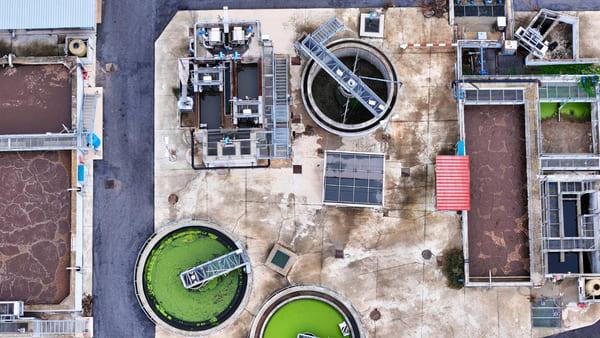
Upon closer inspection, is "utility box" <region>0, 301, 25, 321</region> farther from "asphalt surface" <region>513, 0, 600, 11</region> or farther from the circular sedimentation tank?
"asphalt surface" <region>513, 0, 600, 11</region>

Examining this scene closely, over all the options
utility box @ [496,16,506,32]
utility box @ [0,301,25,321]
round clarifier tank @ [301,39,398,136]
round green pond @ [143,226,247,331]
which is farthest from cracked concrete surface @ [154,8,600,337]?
utility box @ [0,301,25,321]

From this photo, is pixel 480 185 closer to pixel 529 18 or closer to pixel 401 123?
pixel 401 123

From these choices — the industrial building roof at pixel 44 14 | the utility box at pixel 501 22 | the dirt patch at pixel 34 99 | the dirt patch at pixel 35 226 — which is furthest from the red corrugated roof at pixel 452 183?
the industrial building roof at pixel 44 14

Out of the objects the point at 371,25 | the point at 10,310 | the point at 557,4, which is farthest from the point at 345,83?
the point at 10,310

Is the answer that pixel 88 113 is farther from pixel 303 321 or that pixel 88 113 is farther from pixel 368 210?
pixel 303 321

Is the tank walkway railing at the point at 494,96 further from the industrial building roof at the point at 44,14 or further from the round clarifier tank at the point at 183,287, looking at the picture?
the industrial building roof at the point at 44,14

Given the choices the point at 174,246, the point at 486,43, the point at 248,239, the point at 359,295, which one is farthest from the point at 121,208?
the point at 486,43
